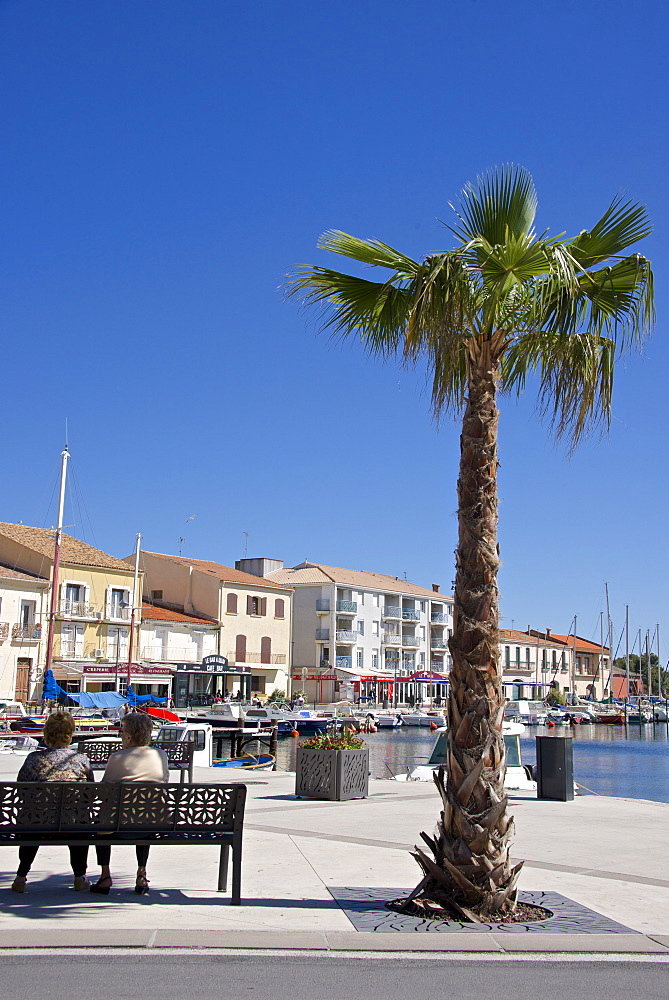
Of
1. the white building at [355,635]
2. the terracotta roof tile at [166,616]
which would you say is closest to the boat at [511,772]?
the terracotta roof tile at [166,616]

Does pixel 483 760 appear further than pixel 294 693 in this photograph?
No

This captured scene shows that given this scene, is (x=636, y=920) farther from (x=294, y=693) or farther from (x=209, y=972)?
(x=294, y=693)

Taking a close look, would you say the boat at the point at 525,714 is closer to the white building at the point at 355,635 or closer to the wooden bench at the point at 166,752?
the white building at the point at 355,635

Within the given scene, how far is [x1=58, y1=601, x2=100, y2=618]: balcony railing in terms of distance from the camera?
53172 millimetres

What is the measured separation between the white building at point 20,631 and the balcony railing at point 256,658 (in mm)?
17796

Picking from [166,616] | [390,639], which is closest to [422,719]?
[390,639]

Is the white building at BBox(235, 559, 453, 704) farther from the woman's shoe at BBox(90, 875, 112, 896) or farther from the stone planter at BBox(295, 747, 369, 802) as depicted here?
the woman's shoe at BBox(90, 875, 112, 896)

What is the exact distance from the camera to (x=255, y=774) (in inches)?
772

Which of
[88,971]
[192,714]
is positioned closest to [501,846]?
[88,971]

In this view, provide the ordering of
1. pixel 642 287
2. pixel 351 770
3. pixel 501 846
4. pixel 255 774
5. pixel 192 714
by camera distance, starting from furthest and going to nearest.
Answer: pixel 192 714 < pixel 255 774 < pixel 351 770 < pixel 642 287 < pixel 501 846

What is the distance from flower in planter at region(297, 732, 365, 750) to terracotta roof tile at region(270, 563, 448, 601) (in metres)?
64.7

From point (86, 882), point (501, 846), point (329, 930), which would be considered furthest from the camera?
point (86, 882)

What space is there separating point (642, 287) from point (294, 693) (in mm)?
67952

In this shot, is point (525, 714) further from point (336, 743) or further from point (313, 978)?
point (313, 978)
